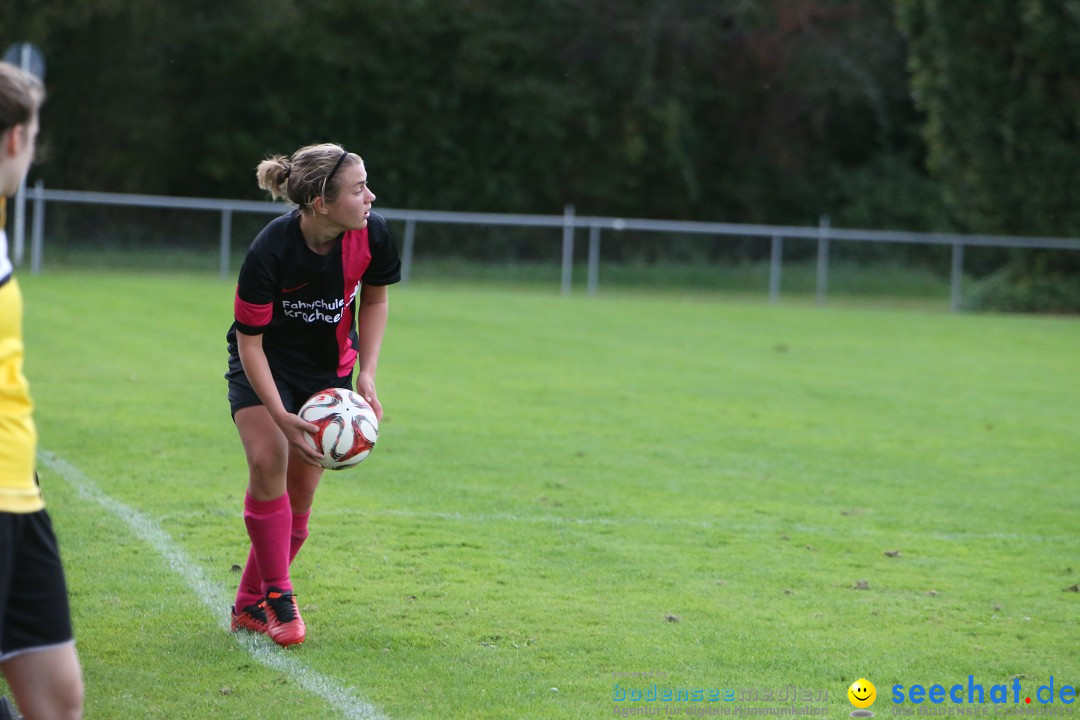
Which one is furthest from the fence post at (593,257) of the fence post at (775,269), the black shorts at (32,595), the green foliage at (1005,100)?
the black shorts at (32,595)

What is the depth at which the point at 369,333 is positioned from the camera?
5027 mm

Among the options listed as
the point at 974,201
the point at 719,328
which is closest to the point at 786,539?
the point at 719,328

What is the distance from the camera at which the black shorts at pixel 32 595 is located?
290 cm

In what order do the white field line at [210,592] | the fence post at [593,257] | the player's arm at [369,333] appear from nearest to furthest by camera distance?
the white field line at [210,592] → the player's arm at [369,333] → the fence post at [593,257]

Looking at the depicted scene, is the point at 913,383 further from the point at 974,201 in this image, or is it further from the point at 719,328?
the point at 974,201

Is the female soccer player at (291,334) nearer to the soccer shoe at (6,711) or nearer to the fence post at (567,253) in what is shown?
the soccer shoe at (6,711)

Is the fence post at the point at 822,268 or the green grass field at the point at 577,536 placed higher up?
the fence post at the point at 822,268

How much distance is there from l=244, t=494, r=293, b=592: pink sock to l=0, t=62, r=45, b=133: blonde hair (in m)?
2.16

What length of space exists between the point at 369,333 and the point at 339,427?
0.55m

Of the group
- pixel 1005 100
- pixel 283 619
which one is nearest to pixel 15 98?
pixel 283 619

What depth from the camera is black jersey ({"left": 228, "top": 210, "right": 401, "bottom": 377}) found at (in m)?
4.48

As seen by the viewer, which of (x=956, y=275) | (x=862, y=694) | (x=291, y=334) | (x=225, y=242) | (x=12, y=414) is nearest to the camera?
(x=12, y=414)

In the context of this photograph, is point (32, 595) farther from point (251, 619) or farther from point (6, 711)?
point (251, 619)

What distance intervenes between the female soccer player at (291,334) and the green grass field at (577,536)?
34cm
